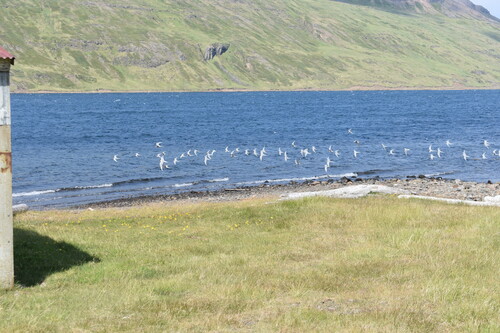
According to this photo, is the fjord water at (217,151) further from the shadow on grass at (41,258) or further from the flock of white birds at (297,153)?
the shadow on grass at (41,258)

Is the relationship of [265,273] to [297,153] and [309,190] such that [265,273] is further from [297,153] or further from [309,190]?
[297,153]

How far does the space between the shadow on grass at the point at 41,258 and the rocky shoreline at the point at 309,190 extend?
2386cm

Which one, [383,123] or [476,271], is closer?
[476,271]

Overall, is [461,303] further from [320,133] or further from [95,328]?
[320,133]

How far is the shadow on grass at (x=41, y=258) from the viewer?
17.0 m

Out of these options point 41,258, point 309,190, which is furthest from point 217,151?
point 41,258

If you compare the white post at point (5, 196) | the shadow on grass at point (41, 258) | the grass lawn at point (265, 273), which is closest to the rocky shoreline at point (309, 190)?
the grass lawn at point (265, 273)

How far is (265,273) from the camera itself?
16938mm

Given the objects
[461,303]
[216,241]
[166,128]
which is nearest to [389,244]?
[216,241]

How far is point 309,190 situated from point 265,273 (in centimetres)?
3275

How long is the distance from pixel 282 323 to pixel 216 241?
34.2 ft

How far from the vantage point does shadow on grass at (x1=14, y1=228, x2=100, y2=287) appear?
17.0 metres

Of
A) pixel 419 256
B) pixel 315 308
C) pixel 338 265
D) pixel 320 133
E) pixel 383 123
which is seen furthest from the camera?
pixel 383 123

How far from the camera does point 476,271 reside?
1667 centimetres
